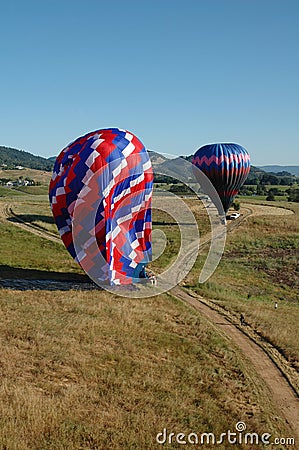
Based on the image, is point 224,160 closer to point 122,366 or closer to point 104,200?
point 104,200

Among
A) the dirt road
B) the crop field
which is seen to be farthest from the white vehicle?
the dirt road

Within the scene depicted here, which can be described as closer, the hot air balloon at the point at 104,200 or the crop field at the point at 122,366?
the crop field at the point at 122,366

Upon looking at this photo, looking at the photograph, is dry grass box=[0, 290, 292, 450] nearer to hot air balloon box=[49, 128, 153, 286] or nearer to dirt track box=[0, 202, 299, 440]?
dirt track box=[0, 202, 299, 440]

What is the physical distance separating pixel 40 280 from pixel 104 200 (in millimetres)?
6252

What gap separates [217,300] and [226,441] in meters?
11.6

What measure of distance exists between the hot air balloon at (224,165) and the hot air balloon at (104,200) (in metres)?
23.3

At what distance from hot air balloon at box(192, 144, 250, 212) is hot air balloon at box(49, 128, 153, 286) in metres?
23.3

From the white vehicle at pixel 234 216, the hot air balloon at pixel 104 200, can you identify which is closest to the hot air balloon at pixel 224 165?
the white vehicle at pixel 234 216

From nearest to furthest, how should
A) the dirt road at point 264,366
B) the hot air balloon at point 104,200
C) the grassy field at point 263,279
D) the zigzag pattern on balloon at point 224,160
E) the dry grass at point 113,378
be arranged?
the dry grass at point 113,378, the dirt road at point 264,366, the grassy field at point 263,279, the hot air balloon at point 104,200, the zigzag pattern on balloon at point 224,160

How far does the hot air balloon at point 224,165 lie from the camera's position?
4353cm

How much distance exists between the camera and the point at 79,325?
16.4 m

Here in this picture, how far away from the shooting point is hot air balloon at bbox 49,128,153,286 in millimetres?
18734

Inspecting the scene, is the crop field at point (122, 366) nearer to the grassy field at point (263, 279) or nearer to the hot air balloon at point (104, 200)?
the grassy field at point (263, 279)

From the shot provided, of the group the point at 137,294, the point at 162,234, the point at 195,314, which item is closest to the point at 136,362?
the point at 195,314
